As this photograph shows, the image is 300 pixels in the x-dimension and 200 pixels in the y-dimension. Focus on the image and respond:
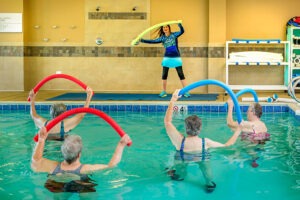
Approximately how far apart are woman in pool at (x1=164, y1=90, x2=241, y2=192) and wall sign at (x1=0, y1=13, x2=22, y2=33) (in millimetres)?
9235

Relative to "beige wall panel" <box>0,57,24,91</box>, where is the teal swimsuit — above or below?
below

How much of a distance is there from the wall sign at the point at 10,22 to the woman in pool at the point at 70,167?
9733 millimetres

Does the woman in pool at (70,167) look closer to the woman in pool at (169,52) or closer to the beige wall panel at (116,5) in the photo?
the woman in pool at (169,52)

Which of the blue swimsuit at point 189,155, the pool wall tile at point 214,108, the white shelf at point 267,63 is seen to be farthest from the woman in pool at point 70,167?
the white shelf at point 267,63

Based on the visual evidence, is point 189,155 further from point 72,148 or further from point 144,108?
point 144,108

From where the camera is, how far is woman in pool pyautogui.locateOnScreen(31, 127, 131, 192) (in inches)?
145

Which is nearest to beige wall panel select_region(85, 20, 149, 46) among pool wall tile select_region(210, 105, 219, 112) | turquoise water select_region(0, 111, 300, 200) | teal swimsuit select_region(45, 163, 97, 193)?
pool wall tile select_region(210, 105, 219, 112)

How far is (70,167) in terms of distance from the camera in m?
3.83

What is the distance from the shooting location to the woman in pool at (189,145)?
15.2ft

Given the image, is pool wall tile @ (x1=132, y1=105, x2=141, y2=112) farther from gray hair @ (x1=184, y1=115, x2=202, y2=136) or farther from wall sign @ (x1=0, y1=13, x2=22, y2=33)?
gray hair @ (x1=184, y1=115, x2=202, y2=136)

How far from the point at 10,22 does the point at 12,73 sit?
137 centimetres

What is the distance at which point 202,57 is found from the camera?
43.1ft

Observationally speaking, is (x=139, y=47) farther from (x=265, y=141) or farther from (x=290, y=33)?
(x=265, y=141)

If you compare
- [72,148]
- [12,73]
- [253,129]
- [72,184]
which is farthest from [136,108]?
[72,148]
